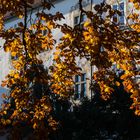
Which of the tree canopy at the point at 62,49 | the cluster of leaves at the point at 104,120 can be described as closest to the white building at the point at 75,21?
the cluster of leaves at the point at 104,120

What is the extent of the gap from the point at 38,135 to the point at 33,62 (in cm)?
165

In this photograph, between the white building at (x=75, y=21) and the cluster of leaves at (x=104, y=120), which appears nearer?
the cluster of leaves at (x=104, y=120)

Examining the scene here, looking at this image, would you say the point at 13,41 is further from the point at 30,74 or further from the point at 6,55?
the point at 6,55

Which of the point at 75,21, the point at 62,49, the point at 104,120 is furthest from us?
the point at 75,21

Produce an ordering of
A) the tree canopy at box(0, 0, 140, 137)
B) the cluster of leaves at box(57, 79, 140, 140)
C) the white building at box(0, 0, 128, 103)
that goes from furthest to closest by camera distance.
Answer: the white building at box(0, 0, 128, 103) → the cluster of leaves at box(57, 79, 140, 140) → the tree canopy at box(0, 0, 140, 137)

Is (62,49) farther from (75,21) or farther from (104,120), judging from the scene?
(75,21)

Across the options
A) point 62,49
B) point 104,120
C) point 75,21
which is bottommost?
point 104,120

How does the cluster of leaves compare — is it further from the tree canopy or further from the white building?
the tree canopy

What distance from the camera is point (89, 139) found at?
22.5m

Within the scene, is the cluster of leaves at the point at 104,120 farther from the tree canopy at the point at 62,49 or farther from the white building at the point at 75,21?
the tree canopy at the point at 62,49

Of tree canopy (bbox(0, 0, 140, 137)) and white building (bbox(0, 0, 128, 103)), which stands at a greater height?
white building (bbox(0, 0, 128, 103))

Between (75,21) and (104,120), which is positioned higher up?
(75,21)

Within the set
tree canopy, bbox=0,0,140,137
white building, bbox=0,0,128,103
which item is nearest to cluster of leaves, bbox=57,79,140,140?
white building, bbox=0,0,128,103

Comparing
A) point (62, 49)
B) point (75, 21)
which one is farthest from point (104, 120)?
point (62, 49)
